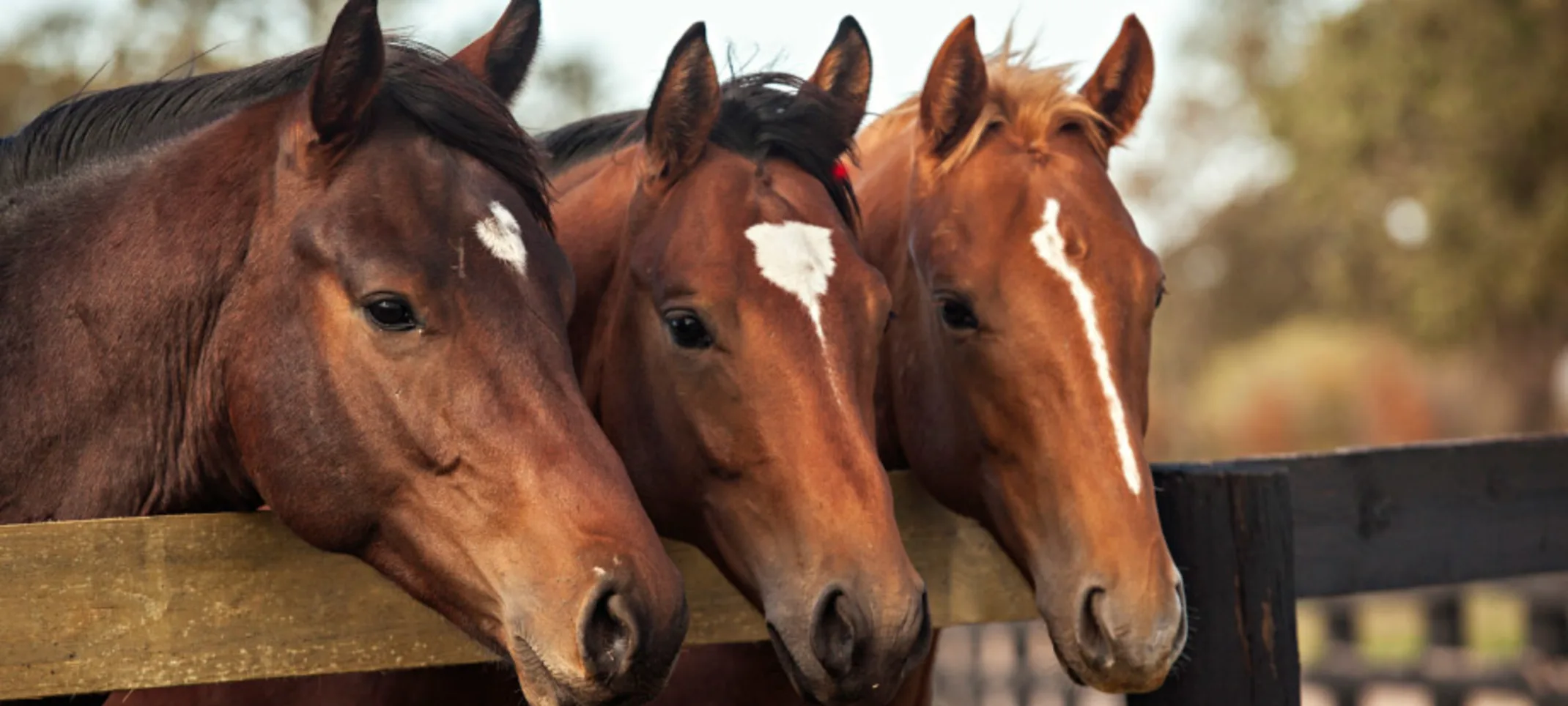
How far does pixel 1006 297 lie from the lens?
327cm

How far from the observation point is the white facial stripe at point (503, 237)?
8.32 feet

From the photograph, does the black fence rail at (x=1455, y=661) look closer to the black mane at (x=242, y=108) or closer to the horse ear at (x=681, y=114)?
the horse ear at (x=681, y=114)

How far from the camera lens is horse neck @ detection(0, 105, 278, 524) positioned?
2602 mm

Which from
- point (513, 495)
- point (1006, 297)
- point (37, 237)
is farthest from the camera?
point (1006, 297)

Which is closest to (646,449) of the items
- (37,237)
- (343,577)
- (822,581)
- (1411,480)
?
(822,581)

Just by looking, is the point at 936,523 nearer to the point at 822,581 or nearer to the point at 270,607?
the point at 822,581

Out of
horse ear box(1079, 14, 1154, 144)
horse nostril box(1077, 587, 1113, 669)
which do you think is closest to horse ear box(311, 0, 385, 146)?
horse nostril box(1077, 587, 1113, 669)

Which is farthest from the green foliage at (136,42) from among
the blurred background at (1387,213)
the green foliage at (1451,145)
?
the green foliage at (1451,145)

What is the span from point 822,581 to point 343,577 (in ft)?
2.79

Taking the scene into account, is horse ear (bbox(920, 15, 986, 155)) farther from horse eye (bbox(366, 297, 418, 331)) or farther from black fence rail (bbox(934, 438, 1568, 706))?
horse eye (bbox(366, 297, 418, 331))

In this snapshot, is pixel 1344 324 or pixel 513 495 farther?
pixel 1344 324

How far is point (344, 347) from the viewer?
2.45 metres

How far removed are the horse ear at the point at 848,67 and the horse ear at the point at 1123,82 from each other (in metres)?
0.64

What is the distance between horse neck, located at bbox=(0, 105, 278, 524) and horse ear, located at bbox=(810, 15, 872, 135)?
4.56ft
